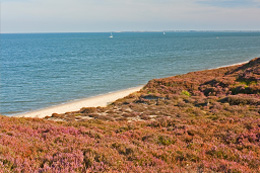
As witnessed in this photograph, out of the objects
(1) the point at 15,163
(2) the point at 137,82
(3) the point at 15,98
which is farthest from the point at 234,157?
(2) the point at 137,82

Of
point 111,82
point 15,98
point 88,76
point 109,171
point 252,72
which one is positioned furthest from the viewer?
point 88,76

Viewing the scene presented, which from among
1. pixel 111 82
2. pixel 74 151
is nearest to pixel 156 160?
pixel 74 151

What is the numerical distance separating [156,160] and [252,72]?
26021 millimetres

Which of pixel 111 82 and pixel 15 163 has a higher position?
pixel 15 163

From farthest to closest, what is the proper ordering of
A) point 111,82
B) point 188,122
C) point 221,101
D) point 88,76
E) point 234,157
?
point 88,76
point 111,82
point 221,101
point 188,122
point 234,157

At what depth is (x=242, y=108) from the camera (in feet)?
51.3

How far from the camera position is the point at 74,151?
726 centimetres

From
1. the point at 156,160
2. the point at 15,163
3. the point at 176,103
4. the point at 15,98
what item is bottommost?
the point at 15,98

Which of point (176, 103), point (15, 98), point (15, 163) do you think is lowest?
point (15, 98)

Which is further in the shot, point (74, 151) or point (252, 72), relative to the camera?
point (252, 72)

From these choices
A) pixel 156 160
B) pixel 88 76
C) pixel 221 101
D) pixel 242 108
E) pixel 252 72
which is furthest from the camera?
pixel 88 76

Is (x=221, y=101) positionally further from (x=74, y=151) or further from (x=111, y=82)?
(x=111, y=82)

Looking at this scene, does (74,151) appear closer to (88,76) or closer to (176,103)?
(176,103)

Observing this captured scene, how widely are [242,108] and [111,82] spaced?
1238 inches
